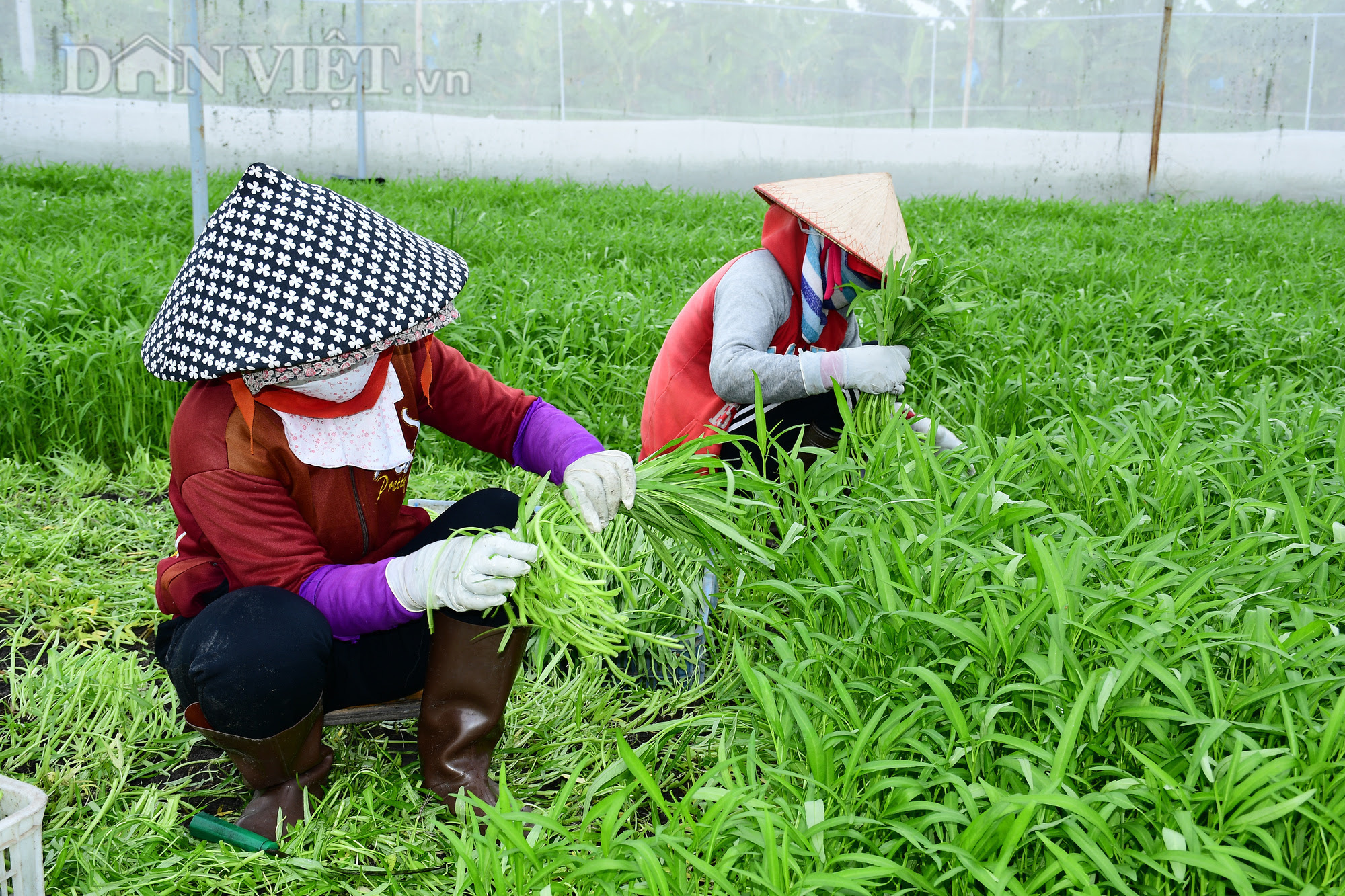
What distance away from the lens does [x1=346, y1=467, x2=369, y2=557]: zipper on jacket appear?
161 cm

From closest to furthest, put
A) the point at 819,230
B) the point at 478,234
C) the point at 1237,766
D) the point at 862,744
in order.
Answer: the point at 1237,766 → the point at 862,744 → the point at 819,230 → the point at 478,234

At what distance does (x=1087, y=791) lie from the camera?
4.28 feet

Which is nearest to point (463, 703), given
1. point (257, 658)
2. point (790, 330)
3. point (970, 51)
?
Result: point (257, 658)

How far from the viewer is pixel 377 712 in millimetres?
1737

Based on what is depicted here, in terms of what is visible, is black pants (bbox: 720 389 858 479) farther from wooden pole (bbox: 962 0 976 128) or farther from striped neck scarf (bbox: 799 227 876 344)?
wooden pole (bbox: 962 0 976 128)

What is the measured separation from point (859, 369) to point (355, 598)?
1117 millimetres

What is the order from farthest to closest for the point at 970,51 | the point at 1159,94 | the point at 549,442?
1. the point at 970,51
2. the point at 1159,94
3. the point at 549,442

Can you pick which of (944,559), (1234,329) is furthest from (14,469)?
(1234,329)

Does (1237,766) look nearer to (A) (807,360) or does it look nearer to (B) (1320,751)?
(B) (1320,751)

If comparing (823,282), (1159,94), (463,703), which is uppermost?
(1159,94)

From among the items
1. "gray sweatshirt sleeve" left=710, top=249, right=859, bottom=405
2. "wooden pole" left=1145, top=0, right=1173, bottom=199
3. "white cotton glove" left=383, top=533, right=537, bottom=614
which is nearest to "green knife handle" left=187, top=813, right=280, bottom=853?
"white cotton glove" left=383, top=533, right=537, bottom=614

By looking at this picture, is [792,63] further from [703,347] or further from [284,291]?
[284,291]

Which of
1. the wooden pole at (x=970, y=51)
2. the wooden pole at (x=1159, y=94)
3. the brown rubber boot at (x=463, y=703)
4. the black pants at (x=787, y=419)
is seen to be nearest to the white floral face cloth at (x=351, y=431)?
the brown rubber boot at (x=463, y=703)

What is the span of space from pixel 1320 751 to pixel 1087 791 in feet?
0.88
